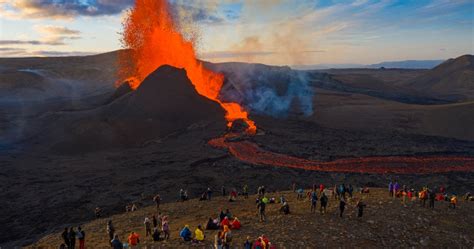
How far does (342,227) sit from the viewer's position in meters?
22.6

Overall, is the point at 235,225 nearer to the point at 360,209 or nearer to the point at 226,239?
the point at 226,239

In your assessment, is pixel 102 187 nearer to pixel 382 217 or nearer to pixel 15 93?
pixel 382 217

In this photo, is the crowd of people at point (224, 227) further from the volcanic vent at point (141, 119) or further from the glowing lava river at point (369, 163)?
the volcanic vent at point (141, 119)

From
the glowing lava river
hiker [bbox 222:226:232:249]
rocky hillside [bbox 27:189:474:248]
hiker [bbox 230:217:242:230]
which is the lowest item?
the glowing lava river

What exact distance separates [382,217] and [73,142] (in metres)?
48.0

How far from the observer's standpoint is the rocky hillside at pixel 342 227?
21141mm

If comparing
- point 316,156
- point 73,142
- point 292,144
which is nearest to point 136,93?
point 73,142

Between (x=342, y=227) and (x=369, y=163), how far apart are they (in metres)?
30.4

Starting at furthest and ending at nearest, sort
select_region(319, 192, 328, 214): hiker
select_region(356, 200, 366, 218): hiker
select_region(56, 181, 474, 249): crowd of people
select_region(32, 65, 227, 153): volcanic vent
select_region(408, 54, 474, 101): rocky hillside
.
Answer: select_region(408, 54, 474, 101): rocky hillside < select_region(32, 65, 227, 153): volcanic vent < select_region(319, 192, 328, 214): hiker < select_region(356, 200, 366, 218): hiker < select_region(56, 181, 474, 249): crowd of people

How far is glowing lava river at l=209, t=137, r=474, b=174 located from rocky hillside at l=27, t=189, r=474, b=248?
762 inches

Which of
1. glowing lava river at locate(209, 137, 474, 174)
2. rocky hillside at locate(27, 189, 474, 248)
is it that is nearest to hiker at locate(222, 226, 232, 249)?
rocky hillside at locate(27, 189, 474, 248)

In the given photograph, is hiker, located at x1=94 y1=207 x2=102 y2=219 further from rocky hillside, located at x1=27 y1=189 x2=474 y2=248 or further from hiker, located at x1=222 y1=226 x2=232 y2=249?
hiker, located at x1=222 y1=226 x2=232 y2=249

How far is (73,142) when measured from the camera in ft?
196

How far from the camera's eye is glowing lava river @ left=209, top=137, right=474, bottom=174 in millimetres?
48594
